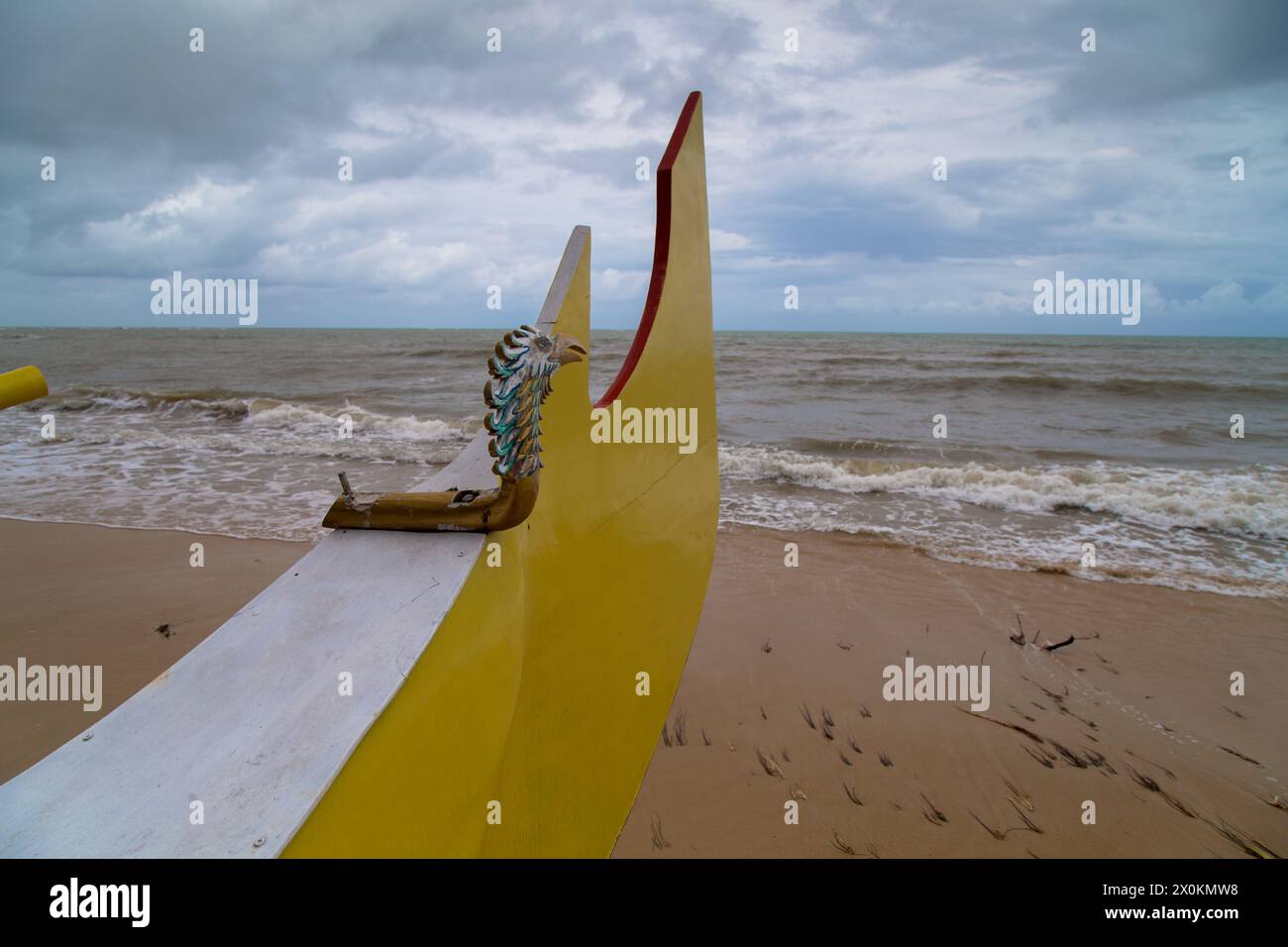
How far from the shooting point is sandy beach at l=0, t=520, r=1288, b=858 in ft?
10.7

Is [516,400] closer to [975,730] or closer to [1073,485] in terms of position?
[975,730]

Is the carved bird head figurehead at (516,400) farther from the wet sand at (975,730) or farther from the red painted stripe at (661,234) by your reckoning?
the wet sand at (975,730)

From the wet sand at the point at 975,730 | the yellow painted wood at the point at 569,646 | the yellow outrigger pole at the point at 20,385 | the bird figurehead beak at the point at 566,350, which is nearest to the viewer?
the yellow outrigger pole at the point at 20,385

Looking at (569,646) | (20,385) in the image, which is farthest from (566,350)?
(20,385)

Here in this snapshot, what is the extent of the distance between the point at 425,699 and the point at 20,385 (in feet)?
2.67

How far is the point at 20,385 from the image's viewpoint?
109 cm

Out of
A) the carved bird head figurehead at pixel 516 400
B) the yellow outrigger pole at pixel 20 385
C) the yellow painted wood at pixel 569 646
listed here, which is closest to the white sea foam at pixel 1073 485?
the yellow painted wood at pixel 569 646

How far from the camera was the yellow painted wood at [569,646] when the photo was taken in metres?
1.42

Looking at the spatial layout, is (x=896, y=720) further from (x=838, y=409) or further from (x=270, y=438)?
(x=838, y=409)

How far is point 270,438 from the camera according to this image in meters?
13.1

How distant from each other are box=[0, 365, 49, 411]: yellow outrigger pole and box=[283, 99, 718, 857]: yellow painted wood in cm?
73

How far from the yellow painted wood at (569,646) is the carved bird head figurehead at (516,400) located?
0.60 ft

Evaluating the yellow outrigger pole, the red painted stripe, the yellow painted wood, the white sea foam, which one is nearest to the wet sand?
the yellow painted wood
